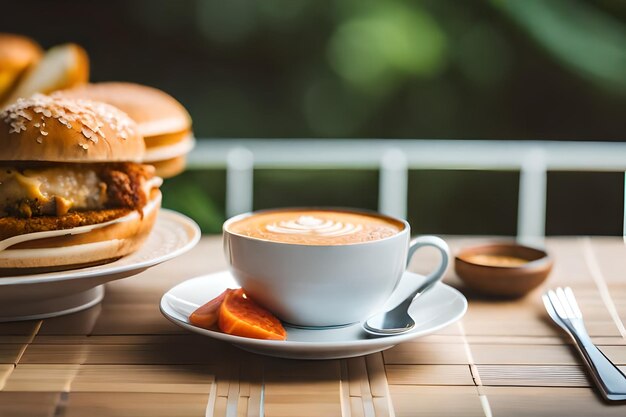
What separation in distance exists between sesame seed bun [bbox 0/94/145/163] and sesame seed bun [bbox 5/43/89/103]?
0.86 m

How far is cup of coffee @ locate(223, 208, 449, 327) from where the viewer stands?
95 cm

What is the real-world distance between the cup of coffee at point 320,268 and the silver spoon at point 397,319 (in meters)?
Answer: 0.01

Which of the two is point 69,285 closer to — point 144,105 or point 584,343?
point 584,343

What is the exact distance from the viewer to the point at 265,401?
84 cm

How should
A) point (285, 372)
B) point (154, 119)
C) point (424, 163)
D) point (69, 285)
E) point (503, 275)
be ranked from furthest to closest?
point (424, 163), point (154, 119), point (503, 275), point (69, 285), point (285, 372)

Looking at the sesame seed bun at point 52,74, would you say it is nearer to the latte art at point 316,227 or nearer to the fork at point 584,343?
the latte art at point 316,227

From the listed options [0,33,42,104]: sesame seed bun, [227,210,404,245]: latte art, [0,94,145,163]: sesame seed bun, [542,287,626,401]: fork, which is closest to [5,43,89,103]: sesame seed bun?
[0,33,42,104]: sesame seed bun

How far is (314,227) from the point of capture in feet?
3.46

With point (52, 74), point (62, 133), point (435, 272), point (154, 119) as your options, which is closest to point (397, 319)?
point (435, 272)

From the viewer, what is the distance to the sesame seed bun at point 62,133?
1.09 metres

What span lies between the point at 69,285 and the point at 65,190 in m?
0.16

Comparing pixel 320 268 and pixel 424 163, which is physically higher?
pixel 320 268

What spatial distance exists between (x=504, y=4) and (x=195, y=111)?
1.93 meters

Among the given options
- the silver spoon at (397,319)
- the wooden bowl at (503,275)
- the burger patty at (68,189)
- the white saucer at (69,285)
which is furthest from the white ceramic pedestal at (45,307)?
the wooden bowl at (503,275)
